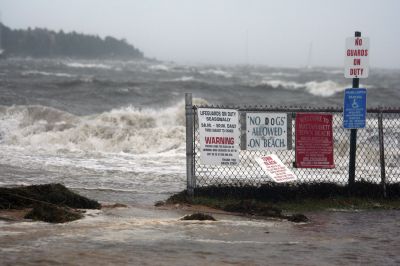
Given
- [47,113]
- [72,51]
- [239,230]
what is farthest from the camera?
[72,51]

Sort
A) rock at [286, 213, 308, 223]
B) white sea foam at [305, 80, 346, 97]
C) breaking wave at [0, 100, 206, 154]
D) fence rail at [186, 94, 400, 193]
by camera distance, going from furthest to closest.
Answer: white sea foam at [305, 80, 346, 97] < breaking wave at [0, 100, 206, 154] < fence rail at [186, 94, 400, 193] < rock at [286, 213, 308, 223]

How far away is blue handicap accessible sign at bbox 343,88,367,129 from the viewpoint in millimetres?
8984

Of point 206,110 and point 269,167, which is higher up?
point 206,110

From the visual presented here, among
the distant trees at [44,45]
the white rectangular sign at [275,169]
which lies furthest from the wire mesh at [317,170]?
the distant trees at [44,45]

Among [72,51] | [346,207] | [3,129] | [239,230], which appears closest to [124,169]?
[346,207]

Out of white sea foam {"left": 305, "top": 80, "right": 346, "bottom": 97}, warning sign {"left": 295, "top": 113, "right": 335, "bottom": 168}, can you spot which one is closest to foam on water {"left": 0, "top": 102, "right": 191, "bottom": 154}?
warning sign {"left": 295, "top": 113, "right": 335, "bottom": 168}

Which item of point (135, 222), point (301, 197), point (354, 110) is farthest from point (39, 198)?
point (354, 110)

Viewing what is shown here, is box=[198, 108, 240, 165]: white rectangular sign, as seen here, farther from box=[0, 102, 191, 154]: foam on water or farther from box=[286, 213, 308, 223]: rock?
box=[0, 102, 191, 154]: foam on water

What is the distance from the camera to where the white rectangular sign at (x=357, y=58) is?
8.92 meters

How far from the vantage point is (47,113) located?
2398cm

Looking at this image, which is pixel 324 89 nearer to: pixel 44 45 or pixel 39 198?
pixel 39 198

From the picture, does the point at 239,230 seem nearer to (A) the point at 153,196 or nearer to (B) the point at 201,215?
(B) the point at 201,215

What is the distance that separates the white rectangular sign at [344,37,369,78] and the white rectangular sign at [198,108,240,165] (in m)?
1.82

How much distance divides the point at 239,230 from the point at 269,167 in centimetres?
221
